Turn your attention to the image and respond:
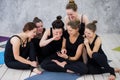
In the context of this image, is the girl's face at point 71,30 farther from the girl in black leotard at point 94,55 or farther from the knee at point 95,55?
the knee at point 95,55

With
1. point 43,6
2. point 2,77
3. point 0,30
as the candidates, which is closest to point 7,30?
Answer: point 0,30

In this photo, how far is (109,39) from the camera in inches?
251

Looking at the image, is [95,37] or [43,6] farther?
[43,6]

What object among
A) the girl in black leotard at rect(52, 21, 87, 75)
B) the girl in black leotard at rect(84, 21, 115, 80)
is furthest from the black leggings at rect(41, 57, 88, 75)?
the girl in black leotard at rect(84, 21, 115, 80)

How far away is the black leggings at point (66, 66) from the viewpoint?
3.81m

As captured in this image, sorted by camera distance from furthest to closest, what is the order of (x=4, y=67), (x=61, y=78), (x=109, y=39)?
(x=109, y=39), (x=4, y=67), (x=61, y=78)

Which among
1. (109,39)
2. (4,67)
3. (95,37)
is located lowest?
(109,39)

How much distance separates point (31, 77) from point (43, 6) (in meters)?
3.60

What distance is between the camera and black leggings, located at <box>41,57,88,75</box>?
3.81 metres

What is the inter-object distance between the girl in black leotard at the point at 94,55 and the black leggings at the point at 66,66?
11 cm

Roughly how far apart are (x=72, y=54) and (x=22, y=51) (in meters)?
0.71

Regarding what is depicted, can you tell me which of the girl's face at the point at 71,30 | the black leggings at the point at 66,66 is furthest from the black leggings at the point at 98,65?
the girl's face at the point at 71,30

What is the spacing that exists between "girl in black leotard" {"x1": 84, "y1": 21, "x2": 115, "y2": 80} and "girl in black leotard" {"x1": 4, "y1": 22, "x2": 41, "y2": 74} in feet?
2.35

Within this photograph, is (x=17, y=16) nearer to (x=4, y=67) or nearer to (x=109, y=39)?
(x=109, y=39)
